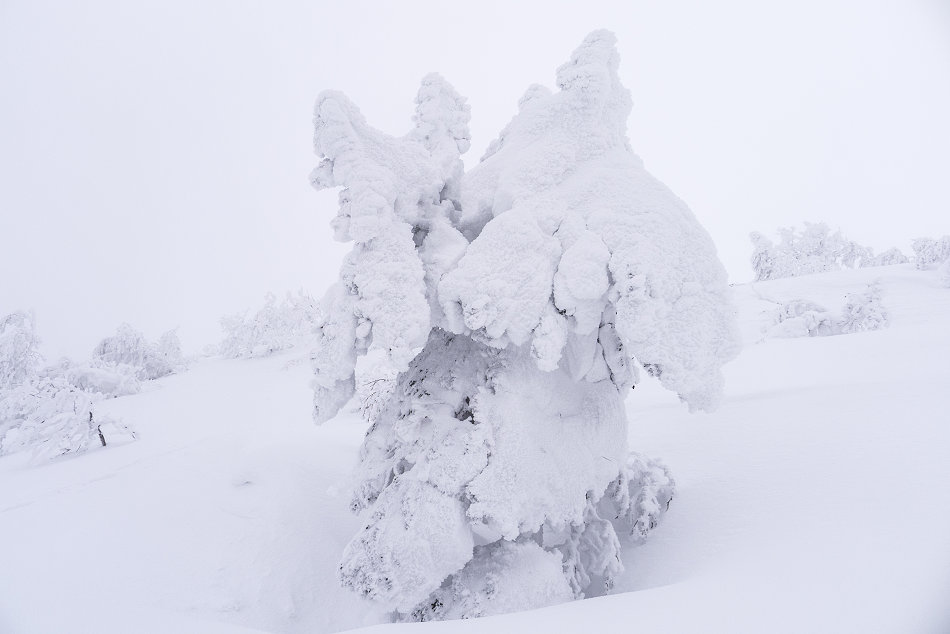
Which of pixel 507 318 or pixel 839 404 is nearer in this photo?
pixel 507 318

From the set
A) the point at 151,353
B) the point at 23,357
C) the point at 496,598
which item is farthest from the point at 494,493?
the point at 151,353

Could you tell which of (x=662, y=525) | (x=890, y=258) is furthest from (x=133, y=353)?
(x=890, y=258)

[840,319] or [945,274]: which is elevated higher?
[945,274]

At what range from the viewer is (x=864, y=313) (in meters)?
11.9

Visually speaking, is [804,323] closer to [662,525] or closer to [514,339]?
[662,525]

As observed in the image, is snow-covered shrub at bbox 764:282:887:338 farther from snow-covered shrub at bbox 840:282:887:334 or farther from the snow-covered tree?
the snow-covered tree

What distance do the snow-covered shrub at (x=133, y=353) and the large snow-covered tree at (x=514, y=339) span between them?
1572 cm

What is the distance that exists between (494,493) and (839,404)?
4730 millimetres

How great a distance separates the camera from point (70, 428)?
7.50 m

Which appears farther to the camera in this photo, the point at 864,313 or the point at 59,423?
the point at 864,313

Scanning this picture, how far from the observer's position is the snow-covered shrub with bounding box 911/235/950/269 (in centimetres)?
1648

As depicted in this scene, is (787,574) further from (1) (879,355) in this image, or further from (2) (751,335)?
(2) (751,335)

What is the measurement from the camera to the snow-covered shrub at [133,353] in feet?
54.2

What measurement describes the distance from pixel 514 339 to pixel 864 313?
1262cm
